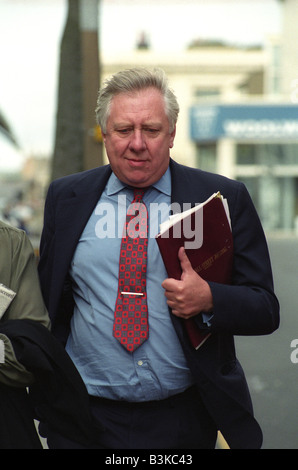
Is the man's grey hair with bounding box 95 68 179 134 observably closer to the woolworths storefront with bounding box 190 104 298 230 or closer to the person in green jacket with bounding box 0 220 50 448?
the person in green jacket with bounding box 0 220 50 448

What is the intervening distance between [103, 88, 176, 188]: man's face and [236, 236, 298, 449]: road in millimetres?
2522

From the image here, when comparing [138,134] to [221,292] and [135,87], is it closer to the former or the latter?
[135,87]

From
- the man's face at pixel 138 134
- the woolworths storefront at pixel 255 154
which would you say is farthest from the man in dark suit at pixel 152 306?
the woolworths storefront at pixel 255 154

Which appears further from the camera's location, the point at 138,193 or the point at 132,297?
the point at 138,193

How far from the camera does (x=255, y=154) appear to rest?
20.6 m

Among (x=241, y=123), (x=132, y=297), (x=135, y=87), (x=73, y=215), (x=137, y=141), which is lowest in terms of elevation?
(x=132, y=297)

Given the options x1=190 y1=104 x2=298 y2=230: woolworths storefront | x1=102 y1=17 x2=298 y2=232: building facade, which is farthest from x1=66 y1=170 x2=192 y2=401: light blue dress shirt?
x1=190 y1=104 x2=298 y2=230: woolworths storefront

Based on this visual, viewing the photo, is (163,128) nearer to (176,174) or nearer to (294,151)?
(176,174)

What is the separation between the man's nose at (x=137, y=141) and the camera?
2.16 meters

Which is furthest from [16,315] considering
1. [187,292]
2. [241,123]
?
[241,123]

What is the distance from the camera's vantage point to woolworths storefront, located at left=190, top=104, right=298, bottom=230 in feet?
66.0

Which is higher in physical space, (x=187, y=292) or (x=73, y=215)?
Result: (x=73, y=215)

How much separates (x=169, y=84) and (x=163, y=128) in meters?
0.18

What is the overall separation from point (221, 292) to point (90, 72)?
438 cm
